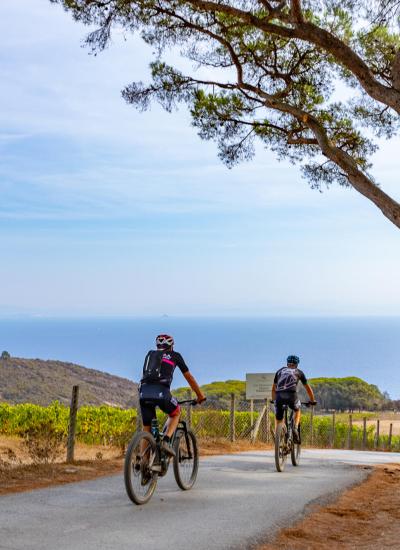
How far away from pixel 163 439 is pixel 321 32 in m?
7.58

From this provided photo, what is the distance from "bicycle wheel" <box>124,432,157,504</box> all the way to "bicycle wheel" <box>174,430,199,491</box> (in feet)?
2.42

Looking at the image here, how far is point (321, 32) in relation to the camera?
13422 millimetres

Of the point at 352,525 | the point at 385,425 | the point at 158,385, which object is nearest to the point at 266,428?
the point at 158,385

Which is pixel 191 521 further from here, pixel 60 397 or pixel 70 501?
pixel 60 397

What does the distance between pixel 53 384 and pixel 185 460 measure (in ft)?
149

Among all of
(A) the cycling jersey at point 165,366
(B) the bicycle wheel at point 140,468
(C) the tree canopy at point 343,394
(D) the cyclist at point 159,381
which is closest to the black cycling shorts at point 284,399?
(D) the cyclist at point 159,381

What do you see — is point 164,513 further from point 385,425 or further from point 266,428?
point 385,425

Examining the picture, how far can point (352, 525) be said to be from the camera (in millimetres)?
8906

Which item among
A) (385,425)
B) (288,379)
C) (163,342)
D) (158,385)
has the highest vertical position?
(163,342)

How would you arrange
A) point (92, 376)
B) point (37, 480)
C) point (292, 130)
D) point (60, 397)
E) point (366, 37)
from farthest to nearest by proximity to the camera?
point (92, 376)
point (60, 397)
point (292, 130)
point (366, 37)
point (37, 480)

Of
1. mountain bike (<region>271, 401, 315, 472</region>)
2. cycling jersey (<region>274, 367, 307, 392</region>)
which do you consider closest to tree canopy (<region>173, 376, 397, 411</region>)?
mountain bike (<region>271, 401, 315, 472</region>)

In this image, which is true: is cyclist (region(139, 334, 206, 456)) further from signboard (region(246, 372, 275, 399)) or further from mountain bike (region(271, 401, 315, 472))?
signboard (region(246, 372, 275, 399))

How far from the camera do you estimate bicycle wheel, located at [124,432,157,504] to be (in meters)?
8.77

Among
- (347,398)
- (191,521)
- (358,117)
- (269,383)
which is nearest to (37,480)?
(191,521)
